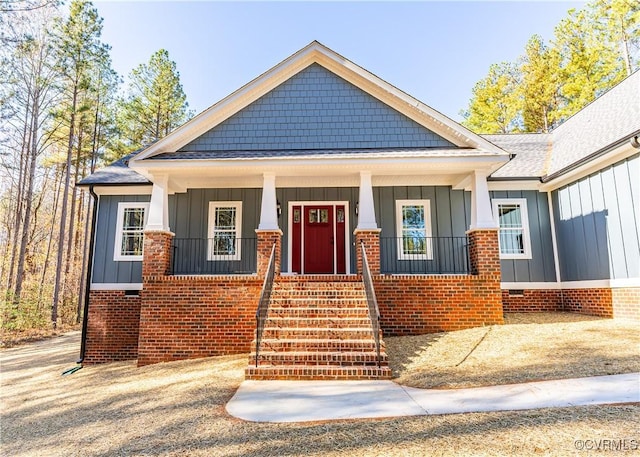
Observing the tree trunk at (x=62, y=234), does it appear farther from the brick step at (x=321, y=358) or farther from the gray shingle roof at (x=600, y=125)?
the gray shingle roof at (x=600, y=125)

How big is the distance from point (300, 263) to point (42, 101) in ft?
51.2

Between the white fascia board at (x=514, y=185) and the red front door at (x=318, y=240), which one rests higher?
the white fascia board at (x=514, y=185)

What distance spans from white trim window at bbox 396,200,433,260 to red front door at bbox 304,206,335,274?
6.10ft

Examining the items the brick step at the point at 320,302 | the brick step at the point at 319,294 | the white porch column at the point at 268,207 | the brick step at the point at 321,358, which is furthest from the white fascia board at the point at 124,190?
the brick step at the point at 321,358

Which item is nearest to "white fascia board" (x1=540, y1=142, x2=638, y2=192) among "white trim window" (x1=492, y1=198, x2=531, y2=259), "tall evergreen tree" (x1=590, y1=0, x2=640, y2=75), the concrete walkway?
"white trim window" (x1=492, y1=198, x2=531, y2=259)

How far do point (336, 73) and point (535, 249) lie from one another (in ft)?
23.3

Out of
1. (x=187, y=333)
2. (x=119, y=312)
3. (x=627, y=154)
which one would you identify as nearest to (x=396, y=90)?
Result: (x=627, y=154)

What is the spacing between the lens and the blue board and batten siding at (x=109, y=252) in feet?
31.2

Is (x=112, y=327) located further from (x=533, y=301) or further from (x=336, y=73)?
(x=533, y=301)

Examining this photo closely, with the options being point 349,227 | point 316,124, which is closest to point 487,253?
point 349,227

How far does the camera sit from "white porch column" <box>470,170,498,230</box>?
7836mm

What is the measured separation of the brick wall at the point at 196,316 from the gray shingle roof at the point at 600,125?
27.6ft

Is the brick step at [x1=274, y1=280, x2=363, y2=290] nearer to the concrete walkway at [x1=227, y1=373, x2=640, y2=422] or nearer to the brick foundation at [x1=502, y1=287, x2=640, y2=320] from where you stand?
the concrete walkway at [x1=227, y1=373, x2=640, y2=422]

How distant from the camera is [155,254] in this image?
7.75 meters
